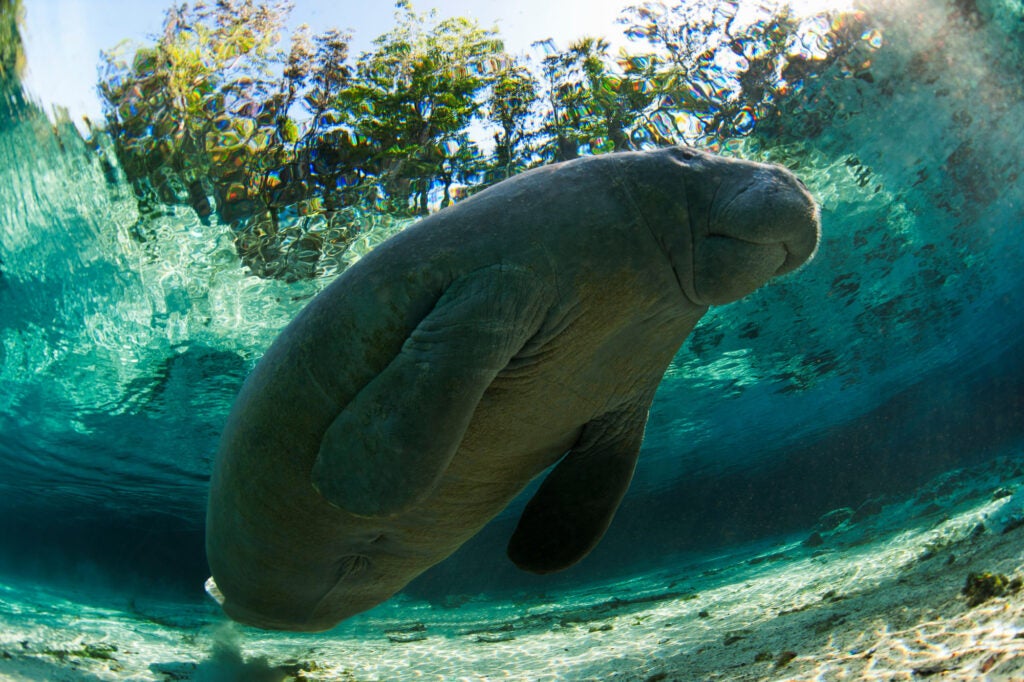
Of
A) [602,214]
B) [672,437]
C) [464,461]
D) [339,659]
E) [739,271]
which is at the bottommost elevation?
[339,659]

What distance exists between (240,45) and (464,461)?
5.61 metres

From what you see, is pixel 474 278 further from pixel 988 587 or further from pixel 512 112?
pixel 512 112

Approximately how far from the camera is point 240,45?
625 cm

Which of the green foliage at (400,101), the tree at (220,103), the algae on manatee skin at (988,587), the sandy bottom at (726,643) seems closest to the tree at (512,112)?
the green foliage at (400,101)

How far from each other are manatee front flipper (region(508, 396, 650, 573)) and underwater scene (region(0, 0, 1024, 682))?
0.02 meters

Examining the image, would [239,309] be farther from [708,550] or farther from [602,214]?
[708,550]

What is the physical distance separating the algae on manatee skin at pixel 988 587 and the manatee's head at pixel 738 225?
6.09ft

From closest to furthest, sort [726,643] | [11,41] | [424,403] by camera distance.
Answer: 1. [424,403]
2. [726,643]
3. [11,41]

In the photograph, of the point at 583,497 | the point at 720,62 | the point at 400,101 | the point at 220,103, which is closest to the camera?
the point at 583,497

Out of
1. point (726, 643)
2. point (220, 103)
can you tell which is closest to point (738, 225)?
point (726, 643)

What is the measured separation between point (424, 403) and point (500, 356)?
36cm

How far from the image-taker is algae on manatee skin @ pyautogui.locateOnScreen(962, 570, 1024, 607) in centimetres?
285

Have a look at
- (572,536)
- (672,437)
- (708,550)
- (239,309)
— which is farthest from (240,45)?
(708,550)

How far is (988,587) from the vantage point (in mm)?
2975
